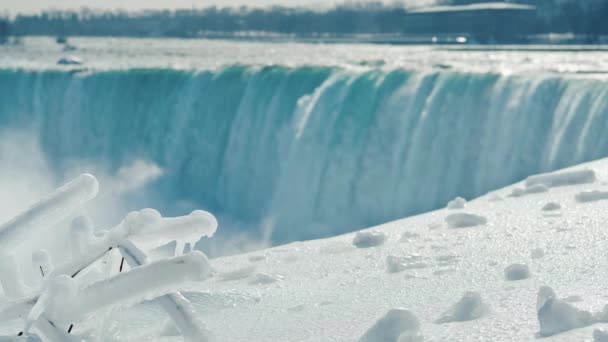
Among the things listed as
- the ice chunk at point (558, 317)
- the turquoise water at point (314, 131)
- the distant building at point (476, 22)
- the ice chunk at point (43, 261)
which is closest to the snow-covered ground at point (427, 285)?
the ice chunk at point (558, 317)

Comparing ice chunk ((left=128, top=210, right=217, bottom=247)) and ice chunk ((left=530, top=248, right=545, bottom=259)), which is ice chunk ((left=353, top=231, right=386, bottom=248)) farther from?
ice chunk ((left=128, top=210, right=217, bottom=247))

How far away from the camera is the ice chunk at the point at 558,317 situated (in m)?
2.38

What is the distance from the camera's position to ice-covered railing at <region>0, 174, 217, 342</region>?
1.79 metres

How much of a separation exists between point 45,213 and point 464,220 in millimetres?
2674

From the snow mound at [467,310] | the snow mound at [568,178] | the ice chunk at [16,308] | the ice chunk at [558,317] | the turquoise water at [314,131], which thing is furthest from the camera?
the turquoise water at [314,131]

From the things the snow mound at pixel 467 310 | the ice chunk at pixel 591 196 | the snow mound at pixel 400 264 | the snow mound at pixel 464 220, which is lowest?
the snow mound at pixel 467 310

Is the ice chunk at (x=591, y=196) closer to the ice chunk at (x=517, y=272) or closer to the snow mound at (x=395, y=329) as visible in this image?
the ice chunk at (x=517, y=272)

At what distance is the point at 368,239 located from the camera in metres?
4.01

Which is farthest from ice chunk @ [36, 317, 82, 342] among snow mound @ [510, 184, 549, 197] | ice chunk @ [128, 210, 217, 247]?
snow mound @ [510, 184, 549, 197]

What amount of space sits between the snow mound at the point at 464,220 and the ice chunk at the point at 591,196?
0.68m

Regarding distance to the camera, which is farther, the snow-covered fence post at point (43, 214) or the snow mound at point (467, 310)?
the snow mound at point (467, 310)

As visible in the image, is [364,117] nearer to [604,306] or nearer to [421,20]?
[604,306]

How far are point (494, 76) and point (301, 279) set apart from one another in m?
12.0

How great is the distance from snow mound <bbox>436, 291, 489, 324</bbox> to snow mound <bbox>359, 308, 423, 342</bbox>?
23cm
